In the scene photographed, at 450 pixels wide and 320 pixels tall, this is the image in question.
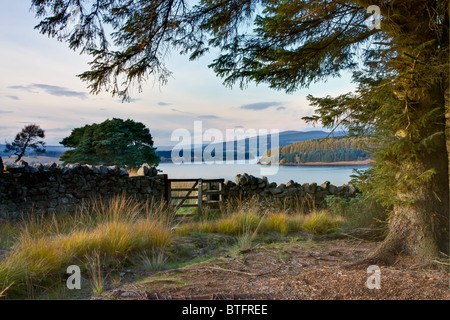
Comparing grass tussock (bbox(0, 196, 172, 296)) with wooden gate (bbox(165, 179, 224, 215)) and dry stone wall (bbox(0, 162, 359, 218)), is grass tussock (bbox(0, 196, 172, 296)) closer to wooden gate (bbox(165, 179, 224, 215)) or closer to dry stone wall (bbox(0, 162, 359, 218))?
dry stone wall (bbox(0, 162, 359, 218))

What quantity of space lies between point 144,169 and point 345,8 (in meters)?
7.85

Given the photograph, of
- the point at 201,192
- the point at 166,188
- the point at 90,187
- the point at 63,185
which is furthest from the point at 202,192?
the point at 63,185

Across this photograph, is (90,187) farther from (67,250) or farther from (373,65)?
(373,65)

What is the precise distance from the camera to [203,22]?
628 centimetres

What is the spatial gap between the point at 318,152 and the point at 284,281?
31.3 ft

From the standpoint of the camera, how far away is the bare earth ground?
3369mm

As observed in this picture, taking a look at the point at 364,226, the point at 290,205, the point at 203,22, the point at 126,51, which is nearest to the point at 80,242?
the point at 126,51

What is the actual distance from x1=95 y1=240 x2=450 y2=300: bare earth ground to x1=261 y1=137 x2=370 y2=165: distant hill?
183cm

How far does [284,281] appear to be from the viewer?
3.82 meters

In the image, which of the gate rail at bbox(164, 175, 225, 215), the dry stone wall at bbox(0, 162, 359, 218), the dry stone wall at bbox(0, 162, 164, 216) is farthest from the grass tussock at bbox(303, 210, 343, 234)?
the dry stone wall at bbox(0, 162, 164, 216)

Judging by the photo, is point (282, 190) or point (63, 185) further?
point (282, 190)

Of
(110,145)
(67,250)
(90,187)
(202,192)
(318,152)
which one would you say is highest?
(110,145)

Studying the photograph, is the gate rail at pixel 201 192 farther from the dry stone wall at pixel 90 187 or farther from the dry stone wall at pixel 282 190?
the dry stone wall at pixel 282 190

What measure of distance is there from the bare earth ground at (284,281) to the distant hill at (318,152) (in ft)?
6.01
